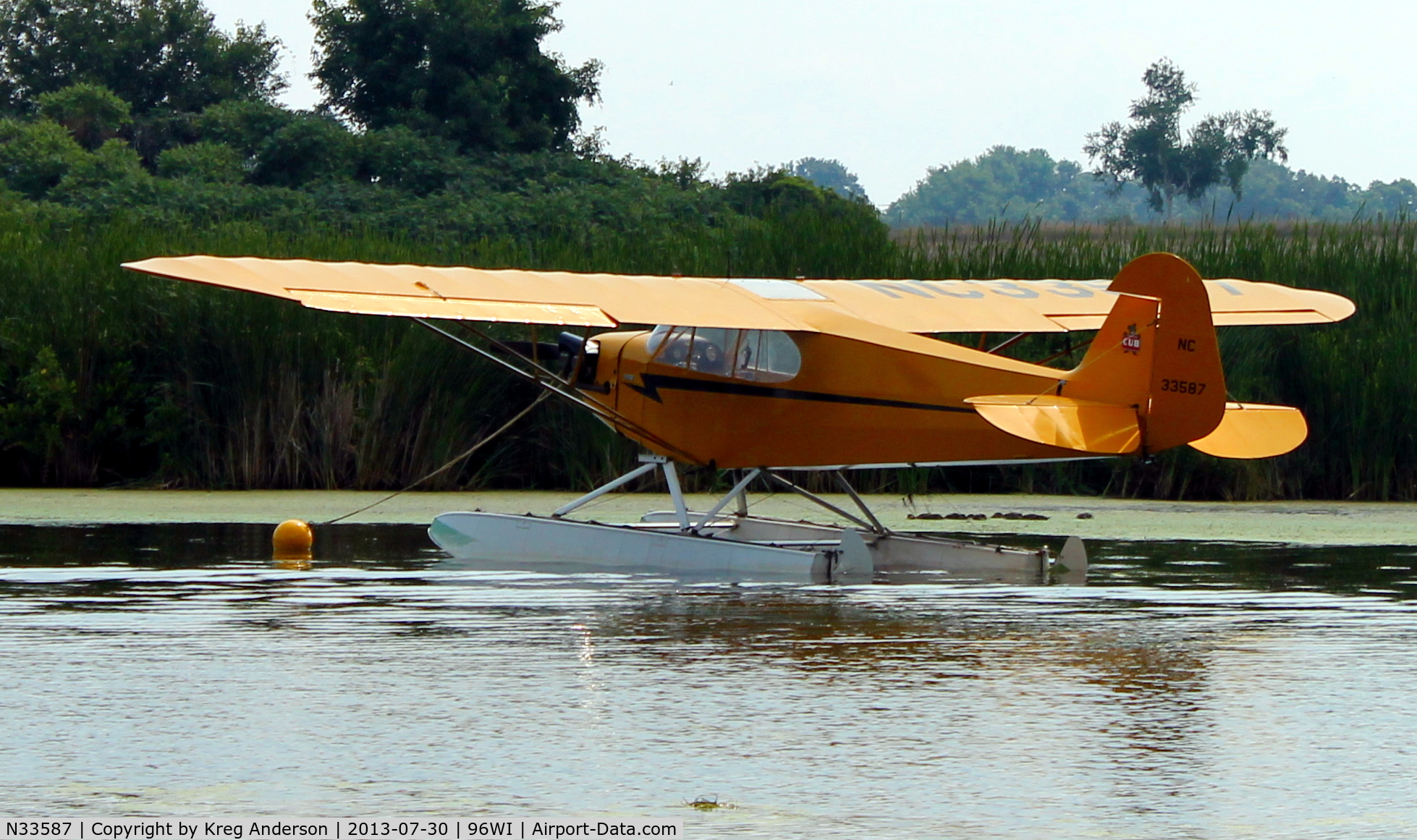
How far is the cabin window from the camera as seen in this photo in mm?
10703

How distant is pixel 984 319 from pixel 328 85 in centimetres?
2776

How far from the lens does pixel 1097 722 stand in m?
5.54

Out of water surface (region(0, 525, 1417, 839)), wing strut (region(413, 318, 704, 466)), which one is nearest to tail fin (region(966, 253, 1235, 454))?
water surface (region(0, 525, 1417, 839))

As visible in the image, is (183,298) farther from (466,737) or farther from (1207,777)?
(1207,777)

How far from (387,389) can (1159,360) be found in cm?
710

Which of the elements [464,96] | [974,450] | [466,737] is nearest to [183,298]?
[974,450]

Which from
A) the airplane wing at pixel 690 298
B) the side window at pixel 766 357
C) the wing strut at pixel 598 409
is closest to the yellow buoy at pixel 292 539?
the wing strut at pixel 598 409

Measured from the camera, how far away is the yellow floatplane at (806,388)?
9531 mm

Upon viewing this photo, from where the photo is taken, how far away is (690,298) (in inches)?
428

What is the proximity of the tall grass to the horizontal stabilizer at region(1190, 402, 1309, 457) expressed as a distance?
13.5 feet

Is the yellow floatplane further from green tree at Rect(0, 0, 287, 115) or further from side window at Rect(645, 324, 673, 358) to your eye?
green tree at Rect(0, 0, 287, 115)

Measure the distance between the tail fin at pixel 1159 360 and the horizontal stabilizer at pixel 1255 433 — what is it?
440 mm

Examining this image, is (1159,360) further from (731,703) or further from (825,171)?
(825,171)

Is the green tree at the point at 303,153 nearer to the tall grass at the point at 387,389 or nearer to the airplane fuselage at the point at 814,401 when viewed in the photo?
the tall grass at the point at 387,389
